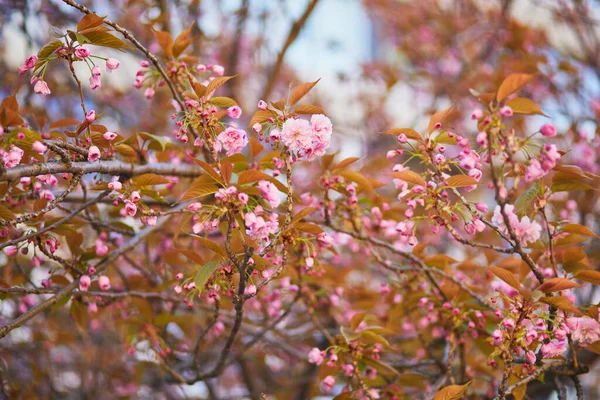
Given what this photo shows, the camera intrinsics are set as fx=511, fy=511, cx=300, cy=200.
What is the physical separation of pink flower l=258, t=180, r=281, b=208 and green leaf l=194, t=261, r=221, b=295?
20 centimetres

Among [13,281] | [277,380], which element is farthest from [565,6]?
[13,281]

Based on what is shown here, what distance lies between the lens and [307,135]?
1.25 m

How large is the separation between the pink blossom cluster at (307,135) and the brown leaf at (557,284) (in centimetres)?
64

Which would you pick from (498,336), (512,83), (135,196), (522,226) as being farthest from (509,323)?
(135,196)

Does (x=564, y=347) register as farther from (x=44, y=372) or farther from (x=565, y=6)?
(x=565, y=6)

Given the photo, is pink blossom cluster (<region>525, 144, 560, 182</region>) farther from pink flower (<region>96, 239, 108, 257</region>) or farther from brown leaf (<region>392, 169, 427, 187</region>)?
pink flower (<region>96, 239, 108, 257</region>)

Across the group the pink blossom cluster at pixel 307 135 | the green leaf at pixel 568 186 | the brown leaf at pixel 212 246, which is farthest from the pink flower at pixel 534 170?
the brown leaf at pixel 212 246

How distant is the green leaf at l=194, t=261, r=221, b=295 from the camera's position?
113 cm

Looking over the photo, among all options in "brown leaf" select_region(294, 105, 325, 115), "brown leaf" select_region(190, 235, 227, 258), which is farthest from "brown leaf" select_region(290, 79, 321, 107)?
"brown leaf" select_region(190, 235, 227, 258)

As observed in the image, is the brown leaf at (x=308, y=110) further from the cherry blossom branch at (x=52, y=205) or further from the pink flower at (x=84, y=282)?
the pink flower at (x=84, y=282)

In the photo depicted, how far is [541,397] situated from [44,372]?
2430 millimetres

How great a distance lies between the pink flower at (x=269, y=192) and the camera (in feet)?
4.12

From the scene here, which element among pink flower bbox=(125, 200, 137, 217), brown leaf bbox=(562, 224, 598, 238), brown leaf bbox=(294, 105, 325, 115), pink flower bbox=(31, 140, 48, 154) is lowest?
brown leaf bbox=(562, 224, 598, 238)

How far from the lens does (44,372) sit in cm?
234
